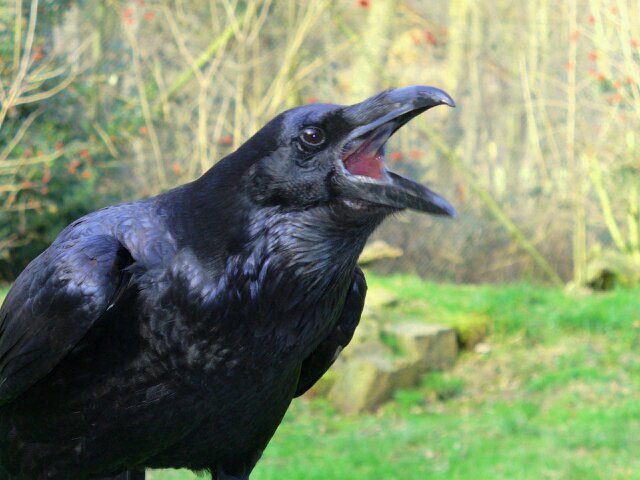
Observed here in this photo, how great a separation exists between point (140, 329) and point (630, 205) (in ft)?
31.9

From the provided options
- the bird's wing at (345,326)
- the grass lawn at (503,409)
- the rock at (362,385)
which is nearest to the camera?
the bird's wing at (345,326)

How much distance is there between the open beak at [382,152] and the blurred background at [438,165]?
13.3 ft

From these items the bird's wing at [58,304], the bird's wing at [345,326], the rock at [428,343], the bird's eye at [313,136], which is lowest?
the rock at [428,343]

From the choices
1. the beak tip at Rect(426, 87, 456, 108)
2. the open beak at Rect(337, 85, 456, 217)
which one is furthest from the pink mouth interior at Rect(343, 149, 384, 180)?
the beak tip at Rect(426, 87, 456, 108)

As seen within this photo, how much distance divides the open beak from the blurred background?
4.05 m

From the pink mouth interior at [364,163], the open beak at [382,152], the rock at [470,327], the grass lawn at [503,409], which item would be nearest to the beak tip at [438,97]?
the open beak at [382,152]

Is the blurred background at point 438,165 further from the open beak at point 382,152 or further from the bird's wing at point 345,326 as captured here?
the open beak at point 382,152

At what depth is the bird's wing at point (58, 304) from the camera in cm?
293

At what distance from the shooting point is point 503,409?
25.8ft

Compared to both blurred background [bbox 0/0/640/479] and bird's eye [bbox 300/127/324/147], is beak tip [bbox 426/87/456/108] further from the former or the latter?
blurred background [bbox 0/0/640/479]

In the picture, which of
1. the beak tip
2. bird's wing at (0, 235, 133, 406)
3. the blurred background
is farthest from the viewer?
the blurred background

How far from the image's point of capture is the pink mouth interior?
2.79 metres

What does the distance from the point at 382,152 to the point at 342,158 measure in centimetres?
13

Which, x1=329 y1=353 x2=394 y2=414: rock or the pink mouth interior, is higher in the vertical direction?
the pink mouth interior
